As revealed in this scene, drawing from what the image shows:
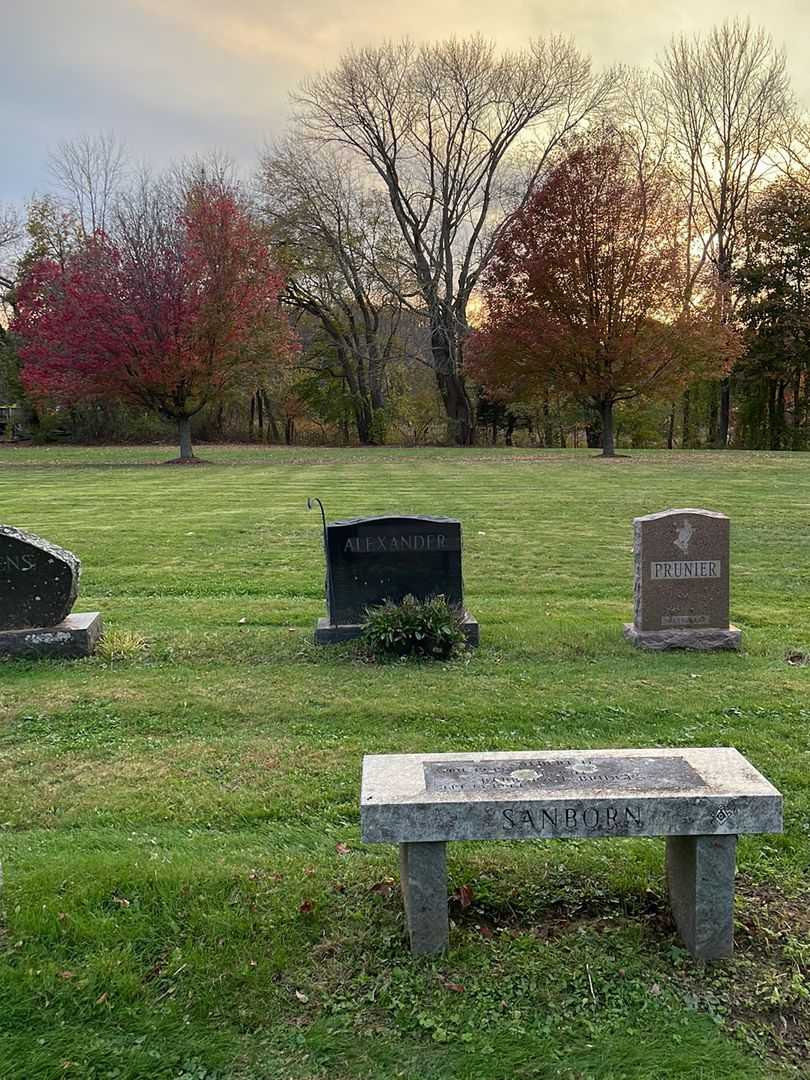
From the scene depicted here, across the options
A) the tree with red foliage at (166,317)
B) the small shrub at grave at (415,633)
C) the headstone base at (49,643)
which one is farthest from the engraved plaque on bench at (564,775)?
the tree with red foliage at (166,317)

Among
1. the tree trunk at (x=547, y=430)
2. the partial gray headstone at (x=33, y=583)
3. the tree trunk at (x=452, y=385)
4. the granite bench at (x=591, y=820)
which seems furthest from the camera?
the tree trunk at (x=547, y=430)

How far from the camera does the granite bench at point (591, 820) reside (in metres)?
2.73

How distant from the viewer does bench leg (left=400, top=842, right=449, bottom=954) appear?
2.79 meters

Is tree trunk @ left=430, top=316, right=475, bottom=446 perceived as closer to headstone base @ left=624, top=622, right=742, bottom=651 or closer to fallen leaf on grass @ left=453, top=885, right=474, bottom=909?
headstone base @ left=624, top=622, right=742, bottom=651

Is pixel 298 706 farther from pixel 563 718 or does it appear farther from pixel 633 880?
pixel 633 880

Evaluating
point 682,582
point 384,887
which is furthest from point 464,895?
point 682,582

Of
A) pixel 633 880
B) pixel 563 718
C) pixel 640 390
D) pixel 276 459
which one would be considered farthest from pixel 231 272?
pixel 633 880

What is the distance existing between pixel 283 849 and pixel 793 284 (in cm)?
3844

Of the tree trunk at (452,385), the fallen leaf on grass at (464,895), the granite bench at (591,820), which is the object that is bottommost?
the fallen leaf on grass at (464,895)

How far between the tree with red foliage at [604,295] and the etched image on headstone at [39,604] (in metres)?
23.3

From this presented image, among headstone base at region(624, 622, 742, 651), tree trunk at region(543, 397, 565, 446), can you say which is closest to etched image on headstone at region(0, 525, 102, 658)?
headstone base at region(624, 622, 742, 651)

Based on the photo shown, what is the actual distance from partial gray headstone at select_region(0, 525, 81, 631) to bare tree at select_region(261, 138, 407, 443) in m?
34.4

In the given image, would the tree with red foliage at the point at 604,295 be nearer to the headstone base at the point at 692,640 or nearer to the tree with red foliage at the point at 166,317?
the tree with red foliage at the point at 166,317

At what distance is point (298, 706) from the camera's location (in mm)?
5355
